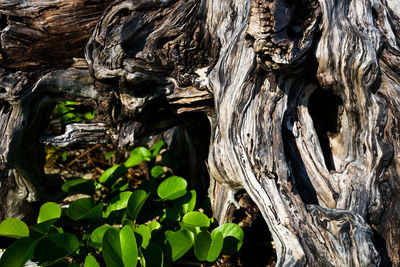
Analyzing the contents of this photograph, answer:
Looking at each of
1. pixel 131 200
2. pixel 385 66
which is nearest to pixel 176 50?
pixel 131 200

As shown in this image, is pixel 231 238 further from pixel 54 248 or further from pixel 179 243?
pixel 54 248

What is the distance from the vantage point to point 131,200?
2.24 m

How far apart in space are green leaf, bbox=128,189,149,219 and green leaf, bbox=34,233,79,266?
1.14 feet

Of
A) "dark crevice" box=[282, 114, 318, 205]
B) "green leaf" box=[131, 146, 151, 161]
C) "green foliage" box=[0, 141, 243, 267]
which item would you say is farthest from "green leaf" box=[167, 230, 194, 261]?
"green leaf" box=[131, 146, 151, 161]

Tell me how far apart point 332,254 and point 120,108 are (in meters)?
1.36

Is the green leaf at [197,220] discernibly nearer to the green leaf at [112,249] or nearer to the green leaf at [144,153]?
the green leaf at [112,249]

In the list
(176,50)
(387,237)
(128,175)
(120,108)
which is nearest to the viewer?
(387,237)

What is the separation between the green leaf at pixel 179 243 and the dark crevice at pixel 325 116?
2.65ft

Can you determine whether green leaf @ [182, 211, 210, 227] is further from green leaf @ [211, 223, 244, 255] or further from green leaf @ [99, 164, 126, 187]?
green leaf @ [99, 164, 126, 187]

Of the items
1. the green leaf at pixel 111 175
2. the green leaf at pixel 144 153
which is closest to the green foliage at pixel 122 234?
the green leaf at pixel 111 175

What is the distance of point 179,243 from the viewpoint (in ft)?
6.59

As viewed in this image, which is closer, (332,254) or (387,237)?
(332,254)

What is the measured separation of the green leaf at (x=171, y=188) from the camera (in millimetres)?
2453

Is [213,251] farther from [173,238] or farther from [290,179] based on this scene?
[290,179]
